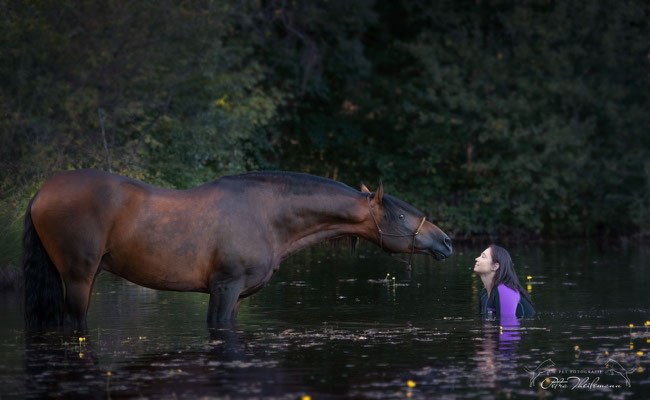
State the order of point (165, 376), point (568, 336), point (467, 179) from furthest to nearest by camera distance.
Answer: point (467, 179) → point (568, 336) → point (165, 376)

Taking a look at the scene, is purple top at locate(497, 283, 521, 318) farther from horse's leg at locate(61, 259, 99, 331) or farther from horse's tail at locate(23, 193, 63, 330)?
horse's tail at locate(23, 193, 63, 330)

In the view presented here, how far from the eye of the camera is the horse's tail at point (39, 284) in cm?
1286

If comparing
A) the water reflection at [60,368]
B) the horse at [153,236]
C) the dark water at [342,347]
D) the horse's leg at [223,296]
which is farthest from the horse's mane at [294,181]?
the water reflection at [60,368]

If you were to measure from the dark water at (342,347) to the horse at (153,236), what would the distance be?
20.8 inches

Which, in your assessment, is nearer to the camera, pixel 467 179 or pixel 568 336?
pixel 568 336

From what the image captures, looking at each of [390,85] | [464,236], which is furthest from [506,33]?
[464,236]

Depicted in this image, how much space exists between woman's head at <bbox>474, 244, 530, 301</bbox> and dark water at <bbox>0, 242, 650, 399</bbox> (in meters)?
0.62

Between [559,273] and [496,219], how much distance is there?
1729cm

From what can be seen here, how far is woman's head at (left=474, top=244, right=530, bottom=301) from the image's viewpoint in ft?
46.2

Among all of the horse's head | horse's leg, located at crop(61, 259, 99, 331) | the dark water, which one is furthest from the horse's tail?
the horse's head

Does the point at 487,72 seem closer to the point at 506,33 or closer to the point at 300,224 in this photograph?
the point at 506,33

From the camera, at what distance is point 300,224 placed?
527 inches
